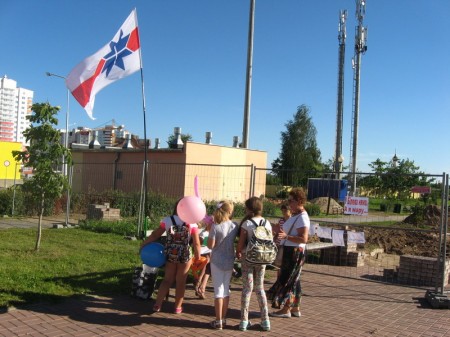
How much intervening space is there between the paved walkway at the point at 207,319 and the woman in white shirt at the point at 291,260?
0.23 m

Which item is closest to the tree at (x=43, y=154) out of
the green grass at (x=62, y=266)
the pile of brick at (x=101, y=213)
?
the green grass at (x=62, y=266)

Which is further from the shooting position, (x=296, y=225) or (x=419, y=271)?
(x=419, y=271)

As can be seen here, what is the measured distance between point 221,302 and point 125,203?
42.8 feet

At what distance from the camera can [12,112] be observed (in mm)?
74688

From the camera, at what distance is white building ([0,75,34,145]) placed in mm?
71688

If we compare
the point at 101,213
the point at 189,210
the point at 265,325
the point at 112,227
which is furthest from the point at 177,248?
the point at 101,213

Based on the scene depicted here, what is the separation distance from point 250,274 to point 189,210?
Answer: 3.64 ft

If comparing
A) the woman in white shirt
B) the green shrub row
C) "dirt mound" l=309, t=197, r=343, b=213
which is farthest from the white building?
the woman in white shirt

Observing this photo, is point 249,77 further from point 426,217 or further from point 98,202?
point 426,217

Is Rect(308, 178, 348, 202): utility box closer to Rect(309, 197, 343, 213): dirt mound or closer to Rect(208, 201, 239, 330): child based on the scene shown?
Rect(309, 197, 343, 213): dirt mound

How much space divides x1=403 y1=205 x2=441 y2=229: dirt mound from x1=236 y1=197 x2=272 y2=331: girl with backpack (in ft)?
53.8

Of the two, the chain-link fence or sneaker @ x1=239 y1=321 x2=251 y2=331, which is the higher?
the chain-link fence

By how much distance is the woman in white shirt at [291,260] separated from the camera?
6176 mm

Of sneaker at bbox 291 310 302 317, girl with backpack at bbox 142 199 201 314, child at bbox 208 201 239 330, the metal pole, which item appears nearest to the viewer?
child at bbox 208 201 239 330
